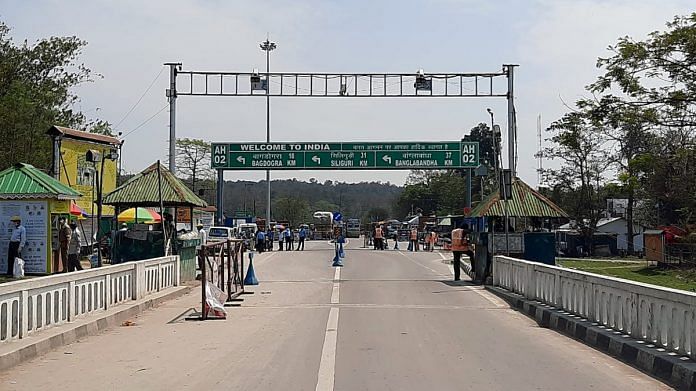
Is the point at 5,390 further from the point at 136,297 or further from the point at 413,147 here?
the point at 413,147

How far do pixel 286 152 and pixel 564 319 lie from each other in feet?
136

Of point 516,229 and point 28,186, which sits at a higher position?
point 28,186

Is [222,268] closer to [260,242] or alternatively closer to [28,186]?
[28,186]

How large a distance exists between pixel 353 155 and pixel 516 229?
26.7m

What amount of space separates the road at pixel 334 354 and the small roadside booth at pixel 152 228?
4964mm

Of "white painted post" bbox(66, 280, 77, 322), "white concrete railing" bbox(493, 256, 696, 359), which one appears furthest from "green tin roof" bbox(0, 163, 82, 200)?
"white concrete railing" bbox(493, 256, 696, 359)

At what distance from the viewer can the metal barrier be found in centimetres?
1681

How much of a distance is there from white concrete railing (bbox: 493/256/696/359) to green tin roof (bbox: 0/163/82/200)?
14297 mm

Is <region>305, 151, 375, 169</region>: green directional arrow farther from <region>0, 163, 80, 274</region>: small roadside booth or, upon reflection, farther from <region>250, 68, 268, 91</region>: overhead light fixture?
<region>0, 163, 80, 274</region>: small roadside booth

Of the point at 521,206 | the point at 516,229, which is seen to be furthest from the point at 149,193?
the point at 516,229

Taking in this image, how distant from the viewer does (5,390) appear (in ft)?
31.1

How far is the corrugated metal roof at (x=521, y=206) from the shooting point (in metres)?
26.8

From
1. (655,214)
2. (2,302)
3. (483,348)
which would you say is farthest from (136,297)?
(655,214)

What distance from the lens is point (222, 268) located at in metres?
19.6
